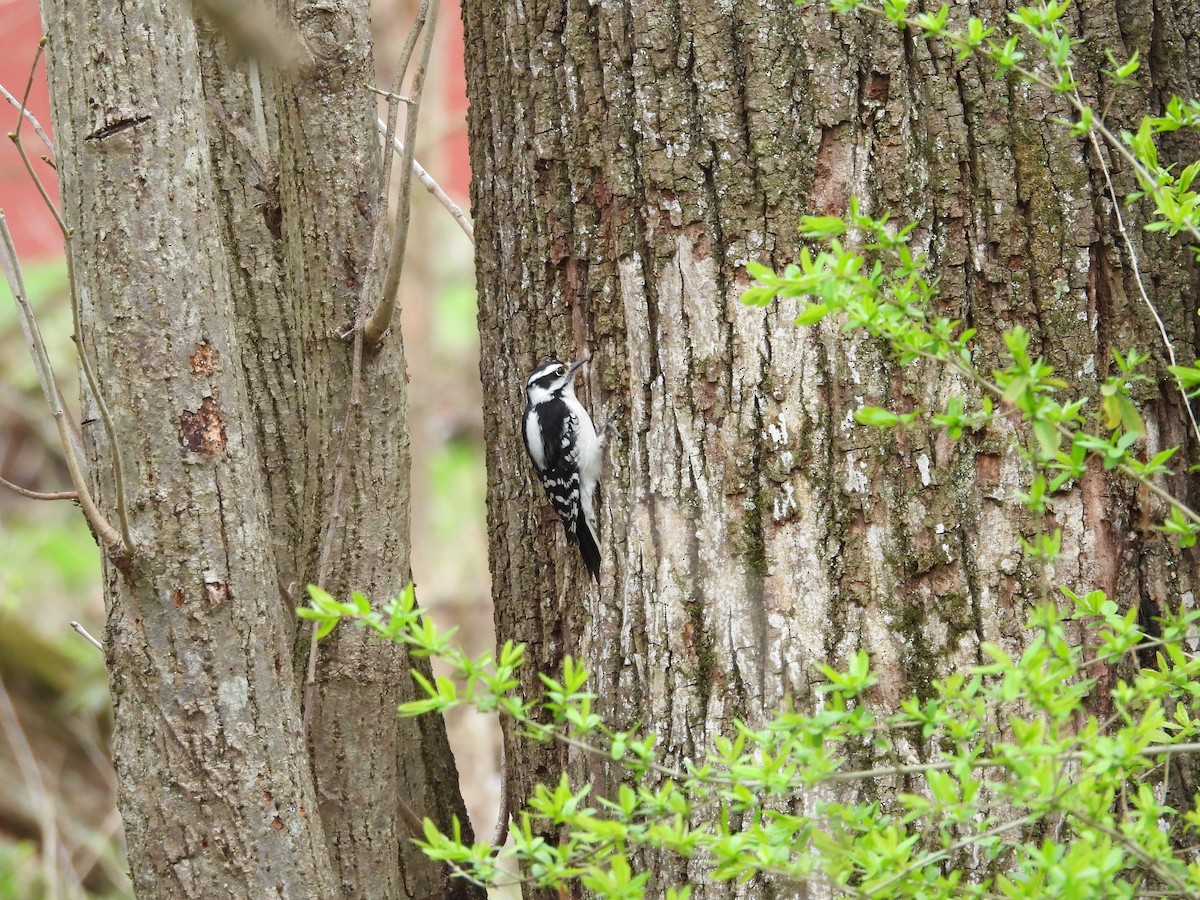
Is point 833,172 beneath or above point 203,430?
above

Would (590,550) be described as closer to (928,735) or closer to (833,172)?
(833,172)

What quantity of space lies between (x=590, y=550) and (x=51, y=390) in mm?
1230

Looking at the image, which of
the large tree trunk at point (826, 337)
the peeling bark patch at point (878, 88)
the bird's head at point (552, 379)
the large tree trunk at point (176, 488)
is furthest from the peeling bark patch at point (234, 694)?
the peeling bark patch at point (878, 88)

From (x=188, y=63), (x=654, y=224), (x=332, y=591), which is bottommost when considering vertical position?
(x=332, y=591)

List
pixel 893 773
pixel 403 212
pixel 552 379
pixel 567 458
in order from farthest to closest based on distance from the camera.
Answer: pixel 567 458 < pixel 552 379 < pixel 403 212 < pixel 893 773

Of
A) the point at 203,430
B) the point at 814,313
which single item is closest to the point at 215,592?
the point at 203,430

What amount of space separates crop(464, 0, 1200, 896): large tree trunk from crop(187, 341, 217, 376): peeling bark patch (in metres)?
0.91

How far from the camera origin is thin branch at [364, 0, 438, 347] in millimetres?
2367

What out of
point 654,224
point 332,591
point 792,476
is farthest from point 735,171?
point 332,591

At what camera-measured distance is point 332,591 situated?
9.32 feet

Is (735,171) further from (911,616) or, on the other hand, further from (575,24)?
(911,616)

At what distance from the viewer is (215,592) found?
231cm

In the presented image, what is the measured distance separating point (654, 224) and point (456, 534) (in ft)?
26.0

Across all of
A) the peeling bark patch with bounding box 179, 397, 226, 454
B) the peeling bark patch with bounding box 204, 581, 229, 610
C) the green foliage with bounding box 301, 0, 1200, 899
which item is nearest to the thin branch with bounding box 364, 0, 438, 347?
the peeling bark patch with bounding box 179, 397, 226, 454
